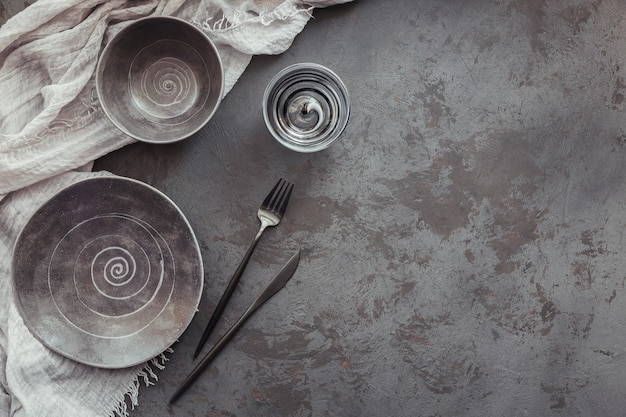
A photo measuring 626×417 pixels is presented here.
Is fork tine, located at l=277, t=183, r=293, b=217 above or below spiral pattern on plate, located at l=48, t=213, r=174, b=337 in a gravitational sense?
above

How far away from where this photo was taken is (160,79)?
3.05ft

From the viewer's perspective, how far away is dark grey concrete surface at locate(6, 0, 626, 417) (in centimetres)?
95

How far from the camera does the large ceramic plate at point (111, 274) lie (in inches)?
35.9

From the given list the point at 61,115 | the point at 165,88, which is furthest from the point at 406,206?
the point at 61,115

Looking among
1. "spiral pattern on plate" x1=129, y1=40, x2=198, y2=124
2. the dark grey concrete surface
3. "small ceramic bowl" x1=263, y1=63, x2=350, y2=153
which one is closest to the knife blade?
the dark grey concrete surface

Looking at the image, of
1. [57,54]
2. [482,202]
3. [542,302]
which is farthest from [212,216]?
[542,302]

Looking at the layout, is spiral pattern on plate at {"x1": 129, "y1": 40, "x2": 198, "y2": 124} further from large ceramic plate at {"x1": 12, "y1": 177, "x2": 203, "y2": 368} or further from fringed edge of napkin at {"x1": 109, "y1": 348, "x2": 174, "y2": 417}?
fringed edge of napkin at {"x1": 109, "y1": 348, "x2": 174, "y2": 417}

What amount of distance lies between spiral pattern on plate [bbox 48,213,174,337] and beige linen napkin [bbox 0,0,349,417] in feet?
0.24

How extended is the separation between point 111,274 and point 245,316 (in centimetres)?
24

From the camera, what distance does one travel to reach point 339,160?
0.95m

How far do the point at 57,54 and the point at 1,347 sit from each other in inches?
19.3

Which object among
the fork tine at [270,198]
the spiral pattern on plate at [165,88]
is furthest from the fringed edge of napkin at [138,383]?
the spiral pattern on plate at [165,88]

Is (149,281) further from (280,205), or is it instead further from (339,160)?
(339,160)

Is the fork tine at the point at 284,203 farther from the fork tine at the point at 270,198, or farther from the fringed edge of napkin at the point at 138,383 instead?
the fringed edge of napkin at the point at 138,383
